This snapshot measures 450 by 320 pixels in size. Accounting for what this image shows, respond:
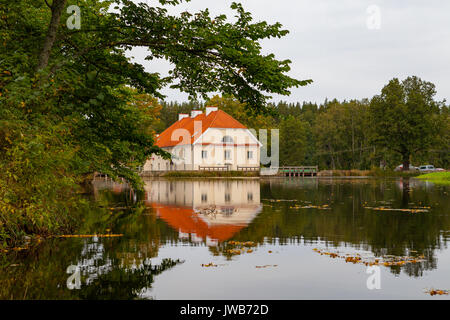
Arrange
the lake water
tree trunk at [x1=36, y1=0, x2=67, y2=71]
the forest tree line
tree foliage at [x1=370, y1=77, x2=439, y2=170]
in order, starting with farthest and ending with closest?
1. the forest tree line
2. tree foliage at [x1=370, y1=77, x2=439, y2=170]
3. tree trunk at [x1=36, y1=0, x2=67, y2=71]
4. the lake water

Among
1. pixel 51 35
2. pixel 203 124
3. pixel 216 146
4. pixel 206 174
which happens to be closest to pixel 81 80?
pixel 51 35

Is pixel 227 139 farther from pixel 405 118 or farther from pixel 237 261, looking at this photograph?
pixel 237 261

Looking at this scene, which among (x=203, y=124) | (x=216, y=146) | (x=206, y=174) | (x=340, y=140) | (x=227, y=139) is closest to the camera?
(x=206, y=174)

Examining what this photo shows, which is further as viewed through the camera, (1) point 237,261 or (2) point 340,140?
(2) point 340,140

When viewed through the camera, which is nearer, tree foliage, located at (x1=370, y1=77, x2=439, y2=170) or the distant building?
the distant building

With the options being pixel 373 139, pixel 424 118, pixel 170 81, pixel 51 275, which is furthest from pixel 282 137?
pixel 51 275

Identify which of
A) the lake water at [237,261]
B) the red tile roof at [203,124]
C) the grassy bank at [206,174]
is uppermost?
the red tile roof at [203,124]

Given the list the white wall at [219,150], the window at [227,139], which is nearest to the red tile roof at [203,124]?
the white wall at [219,150]

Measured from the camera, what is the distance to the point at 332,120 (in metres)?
111

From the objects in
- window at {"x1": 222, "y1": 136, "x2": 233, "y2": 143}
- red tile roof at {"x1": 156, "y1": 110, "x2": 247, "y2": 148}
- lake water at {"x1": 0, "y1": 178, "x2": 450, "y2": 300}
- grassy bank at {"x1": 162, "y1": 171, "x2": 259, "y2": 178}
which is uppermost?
red tile roof at {"x1": 156, "y1": 110, "x2": 247, "y2": 148}

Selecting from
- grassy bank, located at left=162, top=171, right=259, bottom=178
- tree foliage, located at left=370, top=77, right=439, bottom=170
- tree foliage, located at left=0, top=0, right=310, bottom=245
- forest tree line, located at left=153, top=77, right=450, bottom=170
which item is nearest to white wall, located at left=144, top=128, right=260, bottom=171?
grassy bank, located at left=162, top=171, right=259, bottom=178

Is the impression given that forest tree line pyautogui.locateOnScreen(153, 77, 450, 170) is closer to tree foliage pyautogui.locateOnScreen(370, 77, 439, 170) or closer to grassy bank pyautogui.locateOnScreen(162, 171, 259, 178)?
tree foliage pyautogui.locateOnScreen(370, 77, 439, 170)

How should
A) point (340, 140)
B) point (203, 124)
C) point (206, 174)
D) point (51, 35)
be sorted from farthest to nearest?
1. point (340, 140)
2. point (203, 124)
3. point (206, 174)
4. point (51, 35)

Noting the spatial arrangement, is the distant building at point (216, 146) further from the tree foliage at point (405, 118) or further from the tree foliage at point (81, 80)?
the tree foliage at point (81, 80)
